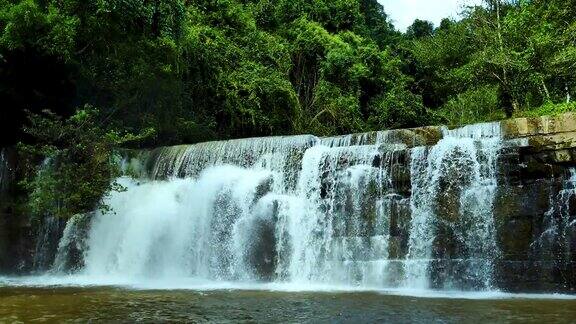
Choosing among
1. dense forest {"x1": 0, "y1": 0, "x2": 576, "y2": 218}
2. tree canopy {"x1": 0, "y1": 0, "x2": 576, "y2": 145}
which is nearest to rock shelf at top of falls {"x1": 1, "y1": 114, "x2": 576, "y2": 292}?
dense forest {"x1": 0, "y1": 0, "x2": 576, "y2": 218}

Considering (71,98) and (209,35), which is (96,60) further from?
(209,35)

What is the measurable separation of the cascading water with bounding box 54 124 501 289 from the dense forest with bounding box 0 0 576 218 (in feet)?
4.81

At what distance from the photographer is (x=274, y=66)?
2106 cm

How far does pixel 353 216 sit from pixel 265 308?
183 inches

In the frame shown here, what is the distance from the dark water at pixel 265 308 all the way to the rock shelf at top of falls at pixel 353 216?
1.83m

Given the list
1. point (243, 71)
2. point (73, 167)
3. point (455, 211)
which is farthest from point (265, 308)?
point (243, 71)

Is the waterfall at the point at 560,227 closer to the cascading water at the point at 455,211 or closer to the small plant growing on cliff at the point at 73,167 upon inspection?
the cascading water at the point at 455,211

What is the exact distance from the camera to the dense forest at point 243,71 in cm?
1295

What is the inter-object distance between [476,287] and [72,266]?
354 inches

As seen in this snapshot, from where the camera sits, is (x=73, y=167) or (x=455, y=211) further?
(x=73, y=167)

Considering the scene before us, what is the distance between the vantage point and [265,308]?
6637 mm

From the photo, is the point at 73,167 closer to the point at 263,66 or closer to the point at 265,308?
the point at 265,308

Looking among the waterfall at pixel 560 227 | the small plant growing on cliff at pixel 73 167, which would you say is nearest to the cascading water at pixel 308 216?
the small plant growing on cliff at pixel 73 167

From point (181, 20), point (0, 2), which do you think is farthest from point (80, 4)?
point (181, 20)
